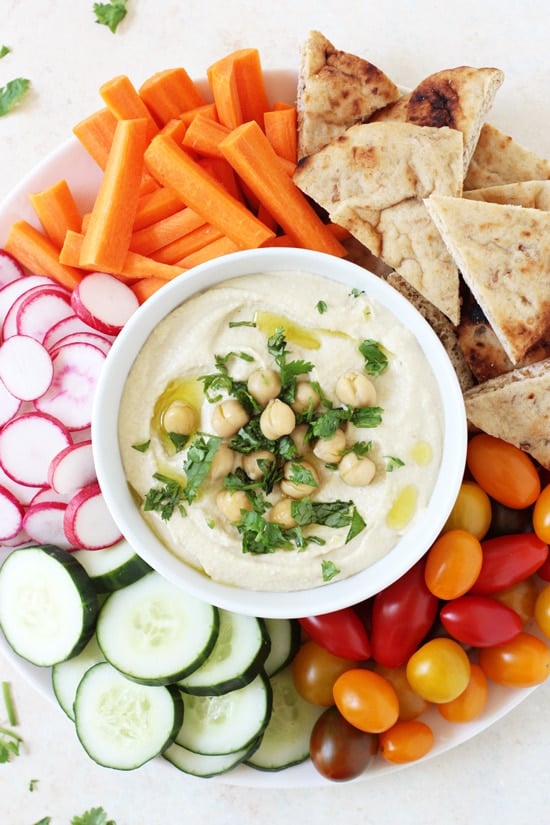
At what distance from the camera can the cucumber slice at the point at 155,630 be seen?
2471 mm

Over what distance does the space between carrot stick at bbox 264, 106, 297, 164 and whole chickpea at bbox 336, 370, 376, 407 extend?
87cm

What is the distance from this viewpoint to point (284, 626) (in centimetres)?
268

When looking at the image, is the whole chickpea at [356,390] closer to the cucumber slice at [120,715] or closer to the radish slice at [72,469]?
the radish slice at [72,469]

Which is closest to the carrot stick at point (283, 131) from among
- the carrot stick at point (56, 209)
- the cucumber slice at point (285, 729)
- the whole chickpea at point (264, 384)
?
the carrot stick at point (56, 209)

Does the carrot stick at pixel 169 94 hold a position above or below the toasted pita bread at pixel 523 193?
above

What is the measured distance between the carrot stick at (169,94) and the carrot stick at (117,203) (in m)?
0.11

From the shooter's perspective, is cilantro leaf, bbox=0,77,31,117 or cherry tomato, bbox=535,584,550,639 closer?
cherry tomato, bbox=535,584,550,639

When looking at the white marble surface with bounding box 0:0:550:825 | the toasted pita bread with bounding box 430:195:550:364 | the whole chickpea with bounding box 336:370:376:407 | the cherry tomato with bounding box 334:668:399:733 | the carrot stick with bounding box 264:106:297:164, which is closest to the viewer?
the whole chickpea with bounding box 336:370:376:407

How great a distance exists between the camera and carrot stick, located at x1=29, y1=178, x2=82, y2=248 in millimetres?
2572

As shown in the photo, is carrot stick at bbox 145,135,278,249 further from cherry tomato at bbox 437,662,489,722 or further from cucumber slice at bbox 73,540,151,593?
cherry tomato at bbox 437,662,489,722

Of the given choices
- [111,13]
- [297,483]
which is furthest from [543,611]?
[111,13]

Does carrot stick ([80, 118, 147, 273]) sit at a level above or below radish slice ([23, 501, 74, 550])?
above

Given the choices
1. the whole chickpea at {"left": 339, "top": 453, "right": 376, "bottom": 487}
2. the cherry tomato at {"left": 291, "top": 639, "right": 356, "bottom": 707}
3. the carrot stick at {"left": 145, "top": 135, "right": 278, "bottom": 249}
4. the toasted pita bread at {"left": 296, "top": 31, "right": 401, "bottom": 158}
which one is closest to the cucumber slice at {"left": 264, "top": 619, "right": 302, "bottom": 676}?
the cherry tomato at {"left": 291, "top": 639, "right": 356, "bottom": 707}

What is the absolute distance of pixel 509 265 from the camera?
240cm
